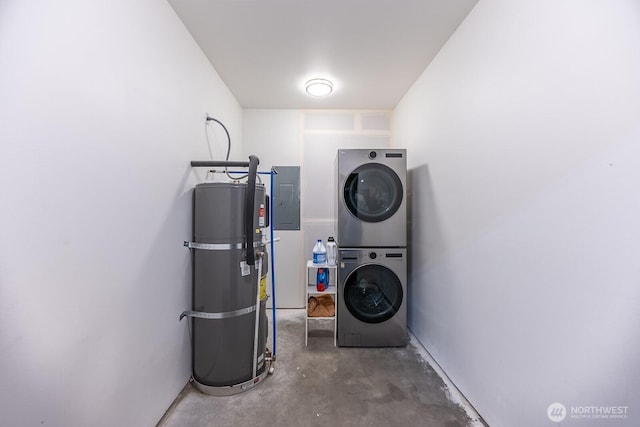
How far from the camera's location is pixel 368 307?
2.45 m

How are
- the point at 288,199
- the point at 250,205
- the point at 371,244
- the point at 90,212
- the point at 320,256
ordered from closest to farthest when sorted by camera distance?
the point at 90,212 < the point at 250,205 < the point at 371,244 < the point at 320,256 < the point at 288,199

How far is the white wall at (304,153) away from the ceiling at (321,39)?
47 centimetres

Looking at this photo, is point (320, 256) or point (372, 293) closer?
point (372, 293)

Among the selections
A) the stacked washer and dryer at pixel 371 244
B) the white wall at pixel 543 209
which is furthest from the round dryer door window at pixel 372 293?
the white wall at pixel 543 209

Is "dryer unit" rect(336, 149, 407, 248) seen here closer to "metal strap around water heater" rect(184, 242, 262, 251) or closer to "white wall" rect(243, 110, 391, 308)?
"white wall" rect(243, 110, 391, 308)

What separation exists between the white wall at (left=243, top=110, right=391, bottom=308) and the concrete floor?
1184 mm

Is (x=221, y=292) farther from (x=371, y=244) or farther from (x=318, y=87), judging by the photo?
(x=318, y=87)

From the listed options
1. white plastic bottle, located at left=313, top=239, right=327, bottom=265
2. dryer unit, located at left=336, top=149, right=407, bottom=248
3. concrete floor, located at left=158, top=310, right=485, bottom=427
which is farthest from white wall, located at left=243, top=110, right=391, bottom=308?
concrete floor, located at left=158, top=310, right=485, bottom=427

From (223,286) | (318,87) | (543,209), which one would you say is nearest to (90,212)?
(223,286)

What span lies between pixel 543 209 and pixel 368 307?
169 cm

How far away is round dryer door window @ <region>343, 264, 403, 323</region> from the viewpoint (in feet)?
7.88

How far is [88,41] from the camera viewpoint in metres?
1.05

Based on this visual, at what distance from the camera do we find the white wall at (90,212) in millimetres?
813

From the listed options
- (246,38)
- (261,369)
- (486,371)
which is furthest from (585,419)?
(246,38)
